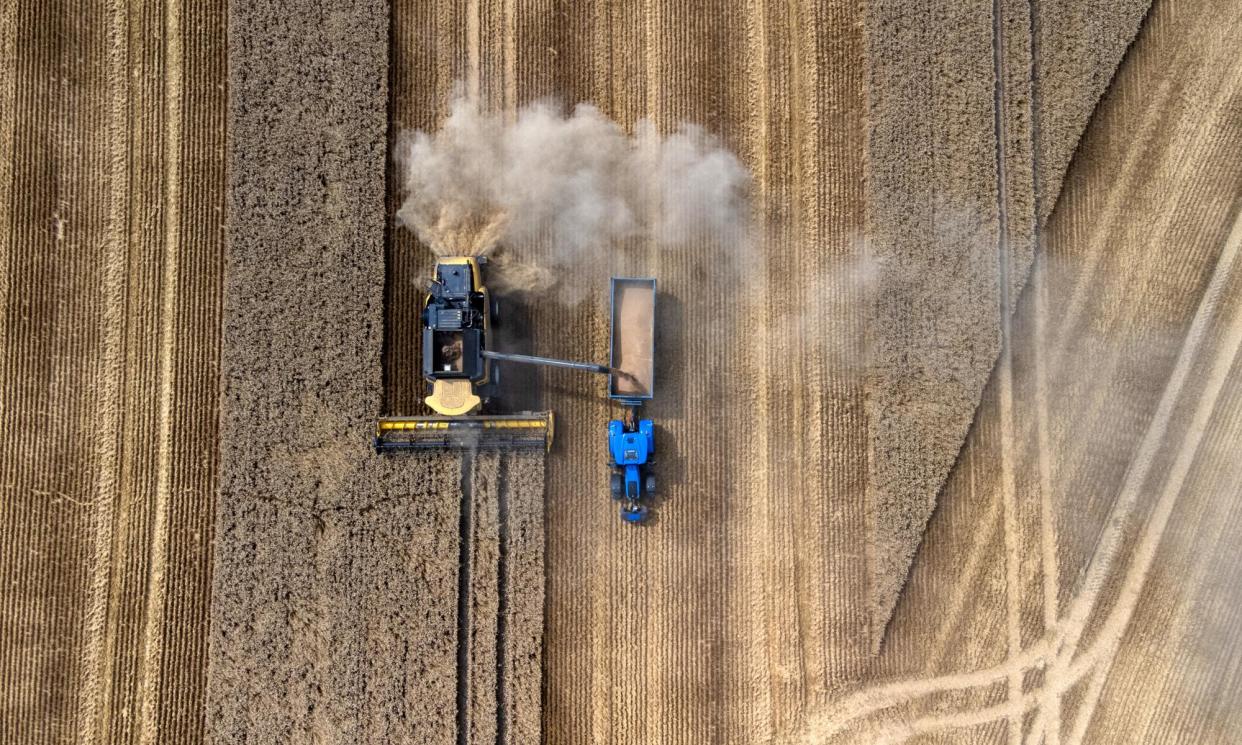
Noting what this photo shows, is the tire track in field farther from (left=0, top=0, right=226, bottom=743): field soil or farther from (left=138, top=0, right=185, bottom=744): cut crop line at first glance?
(left=0, top=0, right=226, bottom=743): field soil

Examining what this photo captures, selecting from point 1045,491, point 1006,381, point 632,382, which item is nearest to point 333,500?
point 632,382

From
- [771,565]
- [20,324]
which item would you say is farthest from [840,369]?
[20,324]

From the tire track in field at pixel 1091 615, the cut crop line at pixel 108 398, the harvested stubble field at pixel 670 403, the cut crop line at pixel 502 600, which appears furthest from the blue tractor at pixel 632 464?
the cut crop line at pixel 108 398

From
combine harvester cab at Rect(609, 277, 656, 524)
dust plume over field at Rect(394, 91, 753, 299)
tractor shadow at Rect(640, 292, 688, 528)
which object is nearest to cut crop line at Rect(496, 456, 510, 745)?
Answer: combine harvester cab at Rect(609, 277, 656, 524)

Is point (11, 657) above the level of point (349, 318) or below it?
below

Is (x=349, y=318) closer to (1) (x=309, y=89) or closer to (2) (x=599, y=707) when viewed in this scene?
(1) (x=309, y=89)

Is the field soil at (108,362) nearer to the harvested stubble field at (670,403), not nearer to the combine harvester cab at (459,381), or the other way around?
the harvested stubble field at (670,403)
